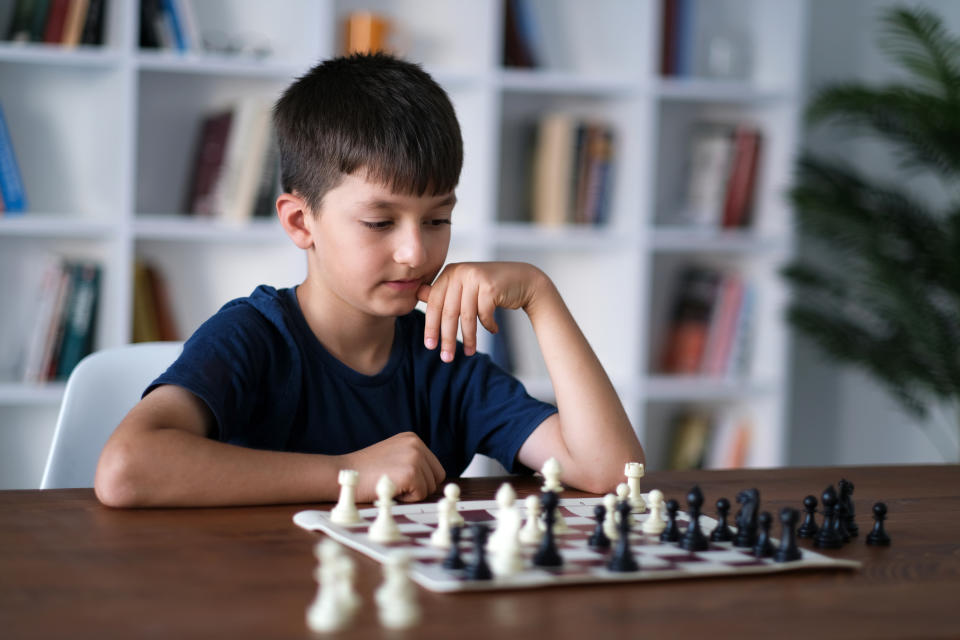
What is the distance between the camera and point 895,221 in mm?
3133

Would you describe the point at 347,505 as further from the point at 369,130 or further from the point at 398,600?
the point at 369,130

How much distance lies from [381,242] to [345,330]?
0.62ft

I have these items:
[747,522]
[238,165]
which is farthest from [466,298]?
[238,165]

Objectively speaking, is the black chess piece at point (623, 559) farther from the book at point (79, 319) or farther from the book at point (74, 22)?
the book at point (74, 22)

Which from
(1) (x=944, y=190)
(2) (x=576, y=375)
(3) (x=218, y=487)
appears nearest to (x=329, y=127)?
(2) (x=576, y=375)

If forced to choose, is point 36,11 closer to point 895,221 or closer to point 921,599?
point 895,221

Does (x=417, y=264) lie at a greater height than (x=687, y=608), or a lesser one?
greater

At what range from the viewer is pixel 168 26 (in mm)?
2906

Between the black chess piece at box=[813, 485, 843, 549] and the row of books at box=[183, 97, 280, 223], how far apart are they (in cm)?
219

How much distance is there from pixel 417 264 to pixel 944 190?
9.72 ft

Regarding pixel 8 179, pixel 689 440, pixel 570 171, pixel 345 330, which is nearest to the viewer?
pixel 345 330

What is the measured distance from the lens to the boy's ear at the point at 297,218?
1592 millimetres

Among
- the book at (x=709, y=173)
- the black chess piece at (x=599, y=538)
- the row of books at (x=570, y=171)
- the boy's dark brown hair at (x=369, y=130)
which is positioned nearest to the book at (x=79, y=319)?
the row of books at (x=570, y=171)

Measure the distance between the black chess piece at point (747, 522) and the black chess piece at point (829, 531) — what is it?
0.08 m
